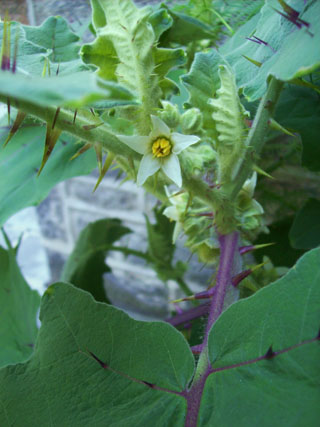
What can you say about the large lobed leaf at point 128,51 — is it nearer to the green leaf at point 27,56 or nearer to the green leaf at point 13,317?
the green leaf at point 27,56

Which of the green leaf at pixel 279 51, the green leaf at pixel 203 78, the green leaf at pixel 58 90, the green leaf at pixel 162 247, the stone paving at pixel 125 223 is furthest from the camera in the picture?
the stone paving at pixel 125 223

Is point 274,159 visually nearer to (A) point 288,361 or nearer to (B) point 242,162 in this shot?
(B) point 242,162

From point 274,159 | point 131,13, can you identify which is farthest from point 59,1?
point 131,13

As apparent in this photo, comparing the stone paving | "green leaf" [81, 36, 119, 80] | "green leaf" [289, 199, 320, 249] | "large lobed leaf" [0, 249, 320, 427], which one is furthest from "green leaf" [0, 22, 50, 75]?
the stone paving

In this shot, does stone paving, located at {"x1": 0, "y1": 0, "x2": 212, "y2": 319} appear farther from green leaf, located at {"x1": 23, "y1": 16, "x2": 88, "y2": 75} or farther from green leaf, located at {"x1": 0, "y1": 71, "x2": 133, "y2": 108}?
green leaf, located at {"x1": 0, "y1": 71, "x2": 133, "y2": 108}

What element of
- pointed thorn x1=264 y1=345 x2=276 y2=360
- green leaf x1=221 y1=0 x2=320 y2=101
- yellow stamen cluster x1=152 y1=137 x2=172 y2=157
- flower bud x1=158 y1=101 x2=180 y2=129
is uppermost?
green leaf x1=221 y1=0 x2=320 y2=101

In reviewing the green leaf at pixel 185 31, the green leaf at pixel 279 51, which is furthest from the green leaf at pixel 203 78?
the green leaf at pixel 185 31
